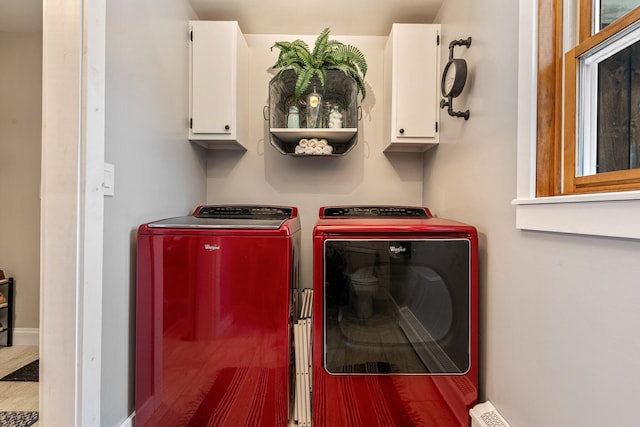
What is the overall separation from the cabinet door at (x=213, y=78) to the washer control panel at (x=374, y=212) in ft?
2.82

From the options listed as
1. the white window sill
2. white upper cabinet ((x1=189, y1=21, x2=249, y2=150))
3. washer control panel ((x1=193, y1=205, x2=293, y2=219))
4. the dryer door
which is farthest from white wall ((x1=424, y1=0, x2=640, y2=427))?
white upper cabinet ((x1=189, y1=21, x2=249, y2=150))

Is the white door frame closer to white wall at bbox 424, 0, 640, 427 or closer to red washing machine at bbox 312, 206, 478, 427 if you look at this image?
red washing machine at bbox 312, 206, 478, 427

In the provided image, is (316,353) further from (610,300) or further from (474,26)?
(474,26)

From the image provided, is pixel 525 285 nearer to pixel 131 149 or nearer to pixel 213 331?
pixel 213 331

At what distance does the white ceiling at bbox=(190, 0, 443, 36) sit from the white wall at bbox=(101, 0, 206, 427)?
0.34 metres

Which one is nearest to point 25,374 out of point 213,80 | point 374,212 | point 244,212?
point 244,212

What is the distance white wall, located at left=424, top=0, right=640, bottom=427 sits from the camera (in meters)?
0.77

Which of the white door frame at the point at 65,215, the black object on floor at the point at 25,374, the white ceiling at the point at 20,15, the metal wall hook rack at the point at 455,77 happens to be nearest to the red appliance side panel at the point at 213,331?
the white door frame at the point at 65,215

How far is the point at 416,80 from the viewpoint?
1.98 m

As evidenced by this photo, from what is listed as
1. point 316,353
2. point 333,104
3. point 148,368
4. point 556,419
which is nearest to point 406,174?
point 333,104

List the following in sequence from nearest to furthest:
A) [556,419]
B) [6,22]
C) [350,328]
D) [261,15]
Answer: [556,419] → [350,328] → [261,15] → [6,22]

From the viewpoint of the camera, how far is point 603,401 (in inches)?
31.6

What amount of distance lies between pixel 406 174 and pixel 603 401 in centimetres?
176

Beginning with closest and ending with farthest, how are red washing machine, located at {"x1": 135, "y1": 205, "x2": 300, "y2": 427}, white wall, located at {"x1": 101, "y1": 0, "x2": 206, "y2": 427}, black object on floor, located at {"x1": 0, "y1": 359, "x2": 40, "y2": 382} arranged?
white wall, located at {"x1": 101, "y1": 0, "x2": 206, "y2": 427}
red washing machine, located at {"x1": 135, "y1": 205, "x2": 300, "y2": 427}
black object on floor, located at {"x1": 0, "y1": 359, "x2": 40, "y2": 382}
